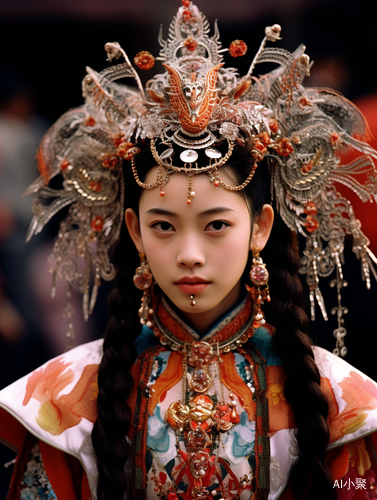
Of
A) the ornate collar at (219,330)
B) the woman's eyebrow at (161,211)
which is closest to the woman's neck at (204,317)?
the ornate collar at (219,330)

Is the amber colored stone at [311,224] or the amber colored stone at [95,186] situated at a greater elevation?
the amber colored stone at [95,186]

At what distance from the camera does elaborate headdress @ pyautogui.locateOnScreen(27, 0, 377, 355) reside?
1536 millimetres

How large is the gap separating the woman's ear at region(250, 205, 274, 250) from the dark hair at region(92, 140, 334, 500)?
0.07ft

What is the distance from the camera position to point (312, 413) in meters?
1.54

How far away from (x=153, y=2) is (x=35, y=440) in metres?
1.81

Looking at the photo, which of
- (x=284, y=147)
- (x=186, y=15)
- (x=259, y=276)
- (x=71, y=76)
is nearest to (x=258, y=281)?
(x=259, y=276)

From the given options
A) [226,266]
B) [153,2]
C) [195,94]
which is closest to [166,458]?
[226,266]

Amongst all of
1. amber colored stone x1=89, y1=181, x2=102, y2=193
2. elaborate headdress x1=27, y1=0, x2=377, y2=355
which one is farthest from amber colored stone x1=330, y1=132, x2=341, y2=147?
amber colored stone x1=89, y1=181, x2=102, y2=193

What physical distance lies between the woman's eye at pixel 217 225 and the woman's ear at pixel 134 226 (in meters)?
0.28

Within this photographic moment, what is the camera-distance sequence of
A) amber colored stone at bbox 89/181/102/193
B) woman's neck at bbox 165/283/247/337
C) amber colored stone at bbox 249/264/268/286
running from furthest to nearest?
amber colored stone at bbox 89/181/102/193, woman's neck at bbox 165/283/247/337, amber colored stone at bbox 249/264/268/286

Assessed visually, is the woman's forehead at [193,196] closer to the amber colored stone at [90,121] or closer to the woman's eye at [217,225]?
the woman's eye at [217,225]

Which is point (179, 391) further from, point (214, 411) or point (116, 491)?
point (116, 491)

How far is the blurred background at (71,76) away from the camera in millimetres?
2264

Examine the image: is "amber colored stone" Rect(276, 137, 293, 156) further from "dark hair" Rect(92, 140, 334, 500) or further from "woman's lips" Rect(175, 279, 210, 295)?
"woman's lips" Rect(175, 279, 210, 295)
